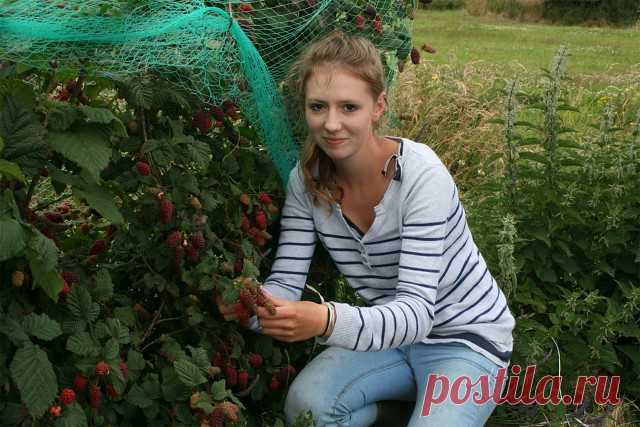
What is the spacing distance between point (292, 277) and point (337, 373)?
29 centimetres

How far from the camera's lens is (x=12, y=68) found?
6.45 ft

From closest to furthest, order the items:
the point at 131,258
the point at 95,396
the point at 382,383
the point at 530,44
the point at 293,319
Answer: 1. the point at 95,396
2. the point at 293,319
3. the point at 131,258
4. the point at 382,383
5. the point at 530,44

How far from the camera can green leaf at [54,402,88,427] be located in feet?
5.66

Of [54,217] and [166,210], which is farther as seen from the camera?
[54,217]

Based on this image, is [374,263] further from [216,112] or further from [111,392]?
[111,392]

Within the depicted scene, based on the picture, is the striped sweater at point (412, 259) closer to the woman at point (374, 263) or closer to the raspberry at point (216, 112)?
the woman at point (374, 263)

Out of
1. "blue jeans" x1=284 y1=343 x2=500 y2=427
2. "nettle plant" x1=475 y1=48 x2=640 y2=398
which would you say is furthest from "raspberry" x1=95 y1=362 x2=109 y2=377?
"nettle plant" x1=475 y1=48 x2=640 y2=398

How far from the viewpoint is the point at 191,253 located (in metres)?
1.96

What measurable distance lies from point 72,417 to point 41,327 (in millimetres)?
178

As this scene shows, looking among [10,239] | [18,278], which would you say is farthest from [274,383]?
[10,239]

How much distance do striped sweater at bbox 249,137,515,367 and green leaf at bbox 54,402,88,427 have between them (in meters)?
0.56

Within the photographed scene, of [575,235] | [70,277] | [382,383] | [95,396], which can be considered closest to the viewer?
[95,396]

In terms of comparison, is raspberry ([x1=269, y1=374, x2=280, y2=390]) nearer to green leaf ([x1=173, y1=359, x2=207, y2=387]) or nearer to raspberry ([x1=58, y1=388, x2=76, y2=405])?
green leaf ([x1=173, y1=359, x2=207, y2=387])

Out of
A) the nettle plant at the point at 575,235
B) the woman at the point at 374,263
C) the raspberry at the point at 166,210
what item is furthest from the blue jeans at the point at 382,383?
the raspberry at the point at 166,210
